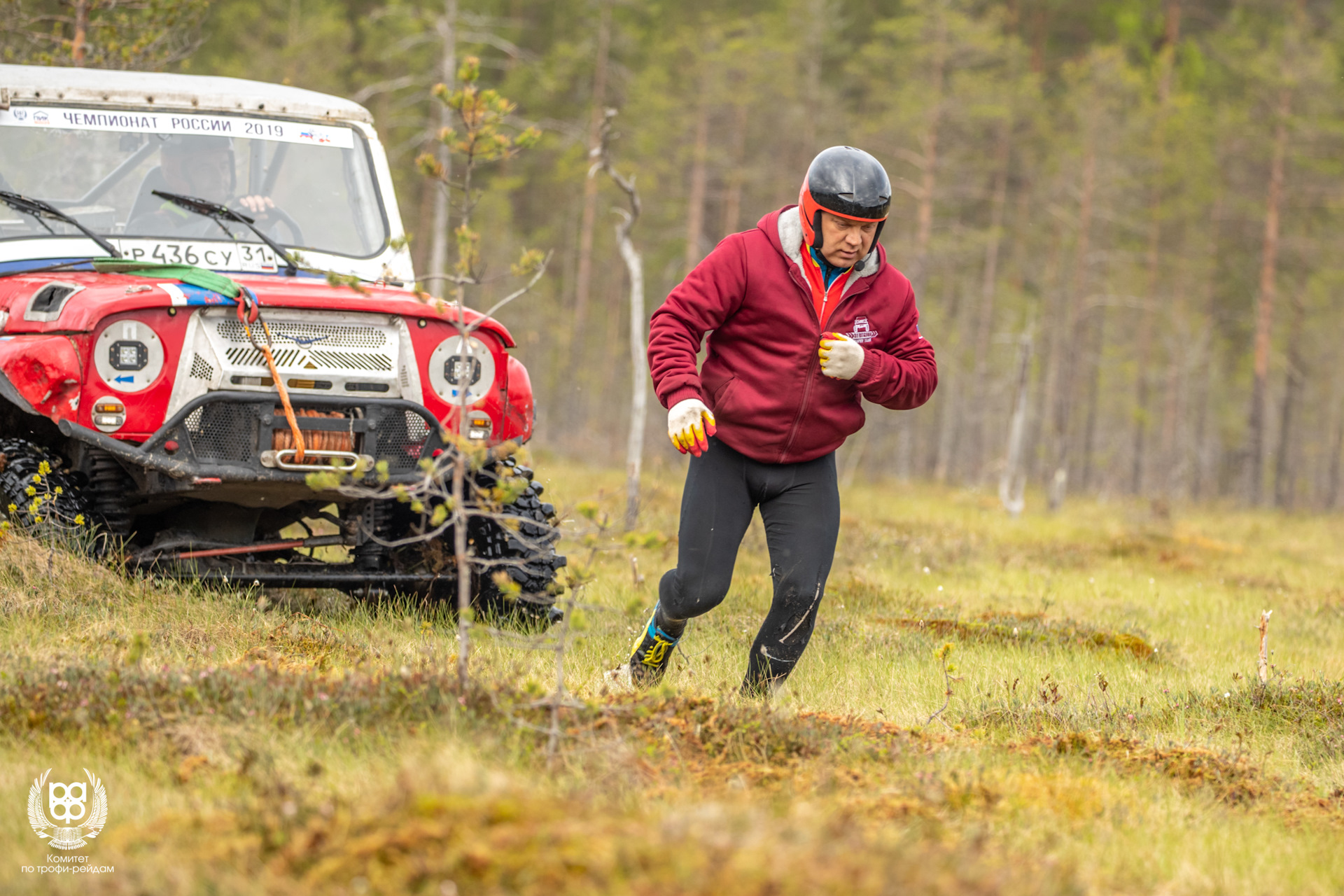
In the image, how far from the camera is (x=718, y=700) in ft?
14.1

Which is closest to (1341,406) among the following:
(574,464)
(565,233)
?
(565,233)

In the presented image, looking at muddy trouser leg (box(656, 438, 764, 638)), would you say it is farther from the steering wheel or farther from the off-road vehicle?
the steering wheel

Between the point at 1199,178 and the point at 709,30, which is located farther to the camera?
the point at 1199,178

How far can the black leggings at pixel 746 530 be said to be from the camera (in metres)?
4.84

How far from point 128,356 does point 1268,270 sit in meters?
27.8

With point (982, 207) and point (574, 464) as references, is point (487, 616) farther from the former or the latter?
point (982, 207)

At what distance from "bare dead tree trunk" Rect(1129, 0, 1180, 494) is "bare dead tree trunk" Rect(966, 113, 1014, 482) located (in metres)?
3.52

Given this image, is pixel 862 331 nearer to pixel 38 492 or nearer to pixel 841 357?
pixel 841 357

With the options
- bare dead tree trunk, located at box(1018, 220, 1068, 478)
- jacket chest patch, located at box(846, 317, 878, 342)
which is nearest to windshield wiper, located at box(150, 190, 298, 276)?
jacket chest patch, located at box(846, 317, 878, 342)

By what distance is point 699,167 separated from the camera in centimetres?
2988

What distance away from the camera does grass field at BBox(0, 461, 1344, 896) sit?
2486mm

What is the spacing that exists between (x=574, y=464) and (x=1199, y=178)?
1946cm

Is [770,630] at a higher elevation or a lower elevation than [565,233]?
lower

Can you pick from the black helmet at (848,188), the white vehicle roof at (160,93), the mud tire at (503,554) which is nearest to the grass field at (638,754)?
the mud tire at (503,554)
